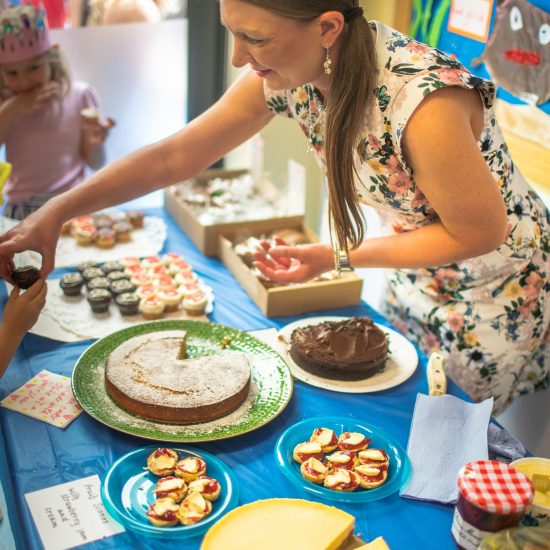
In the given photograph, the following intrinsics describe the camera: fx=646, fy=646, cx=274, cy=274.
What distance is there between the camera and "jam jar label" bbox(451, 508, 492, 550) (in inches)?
41.1

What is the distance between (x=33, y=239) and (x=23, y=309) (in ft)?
0.67

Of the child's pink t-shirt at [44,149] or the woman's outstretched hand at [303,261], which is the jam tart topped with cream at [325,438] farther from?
the child's pink t-shirt at [44,149]

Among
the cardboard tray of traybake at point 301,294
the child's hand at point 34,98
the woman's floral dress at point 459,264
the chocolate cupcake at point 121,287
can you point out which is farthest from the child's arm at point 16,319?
the child's hand at point 34,98

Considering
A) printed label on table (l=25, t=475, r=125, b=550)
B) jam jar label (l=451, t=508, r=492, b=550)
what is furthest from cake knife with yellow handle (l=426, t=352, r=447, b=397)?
printed label on table (l=25, t=475, r=125, b=550)

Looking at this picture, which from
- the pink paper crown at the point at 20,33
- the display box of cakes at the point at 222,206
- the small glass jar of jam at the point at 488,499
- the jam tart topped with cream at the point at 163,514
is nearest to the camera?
the small glass jar of jam at the point at 488,499

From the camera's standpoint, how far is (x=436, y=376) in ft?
5.12

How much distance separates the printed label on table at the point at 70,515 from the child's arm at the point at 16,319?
1.12 feet

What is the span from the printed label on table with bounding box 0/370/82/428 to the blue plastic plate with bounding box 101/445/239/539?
8.1 inches

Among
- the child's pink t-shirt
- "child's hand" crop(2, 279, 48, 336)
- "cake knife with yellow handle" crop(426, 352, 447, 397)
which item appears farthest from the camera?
the child's pink t-shirt

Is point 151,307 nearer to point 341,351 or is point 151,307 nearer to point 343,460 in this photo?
point 341,351

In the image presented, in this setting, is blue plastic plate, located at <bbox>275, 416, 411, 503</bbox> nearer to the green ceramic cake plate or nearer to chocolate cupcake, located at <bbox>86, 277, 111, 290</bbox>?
the green ceramic cake plate

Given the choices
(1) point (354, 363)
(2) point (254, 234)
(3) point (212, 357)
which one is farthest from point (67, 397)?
(2) point (254, 234)

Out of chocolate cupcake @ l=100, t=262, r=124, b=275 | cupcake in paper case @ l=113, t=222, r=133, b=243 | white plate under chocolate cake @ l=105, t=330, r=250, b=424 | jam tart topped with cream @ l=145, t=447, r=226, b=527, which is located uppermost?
white plate under chocolate cake @ l=105, t=330, r=250, b=424

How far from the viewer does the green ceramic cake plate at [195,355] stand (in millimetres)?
1333
